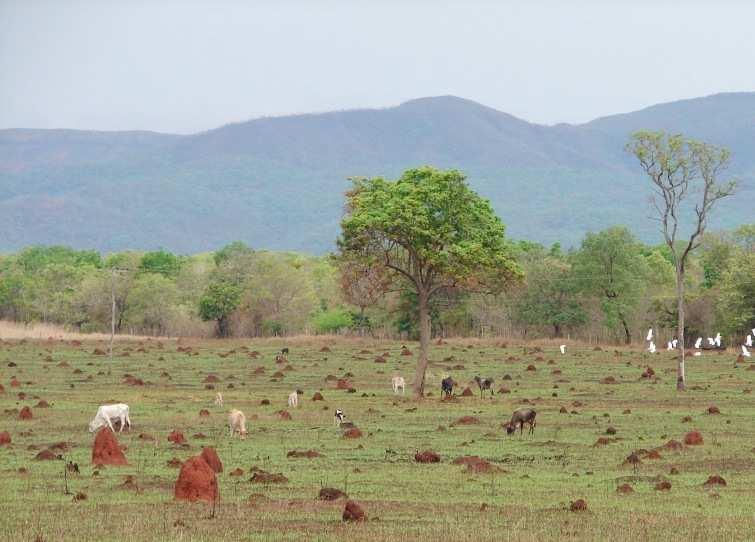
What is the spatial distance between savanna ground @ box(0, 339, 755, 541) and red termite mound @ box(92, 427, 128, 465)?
1.36 feet

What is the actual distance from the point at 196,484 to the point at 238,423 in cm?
1175

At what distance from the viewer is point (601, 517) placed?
21.3 m

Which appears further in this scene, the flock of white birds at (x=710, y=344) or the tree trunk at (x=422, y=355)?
the flock of white birds at (x=710, y=344)

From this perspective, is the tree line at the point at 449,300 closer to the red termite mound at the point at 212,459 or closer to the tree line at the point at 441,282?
the tree line at the point at 441,282

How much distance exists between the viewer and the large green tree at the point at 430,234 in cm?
4938

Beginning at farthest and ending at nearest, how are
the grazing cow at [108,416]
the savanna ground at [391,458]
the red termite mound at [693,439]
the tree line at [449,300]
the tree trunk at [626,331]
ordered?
the tree trunk at [626,331] → the tree line at [449,300] → the grazing cow at [108,416] → the red termite mound at [693,439] → the savanna ground at [391,458]

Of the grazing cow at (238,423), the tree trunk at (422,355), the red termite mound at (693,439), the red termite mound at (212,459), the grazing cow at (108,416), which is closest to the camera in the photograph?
the red termite mound at (212,459)

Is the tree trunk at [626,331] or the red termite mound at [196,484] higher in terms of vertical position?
the tree trunk at [626,331]

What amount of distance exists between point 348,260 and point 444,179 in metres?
5.01

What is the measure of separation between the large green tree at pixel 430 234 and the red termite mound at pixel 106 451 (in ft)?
71.0

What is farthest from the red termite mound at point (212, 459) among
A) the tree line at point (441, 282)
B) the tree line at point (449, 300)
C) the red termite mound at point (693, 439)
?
the tree line at point (449, 300)

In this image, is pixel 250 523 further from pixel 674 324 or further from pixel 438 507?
pixel 674 324

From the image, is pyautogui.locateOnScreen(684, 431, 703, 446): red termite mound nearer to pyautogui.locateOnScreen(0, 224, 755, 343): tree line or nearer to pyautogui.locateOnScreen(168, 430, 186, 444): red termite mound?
pyautogui.locateOnScreen(168, 430, 186, 444): red termite mound

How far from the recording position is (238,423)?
3431 cm
